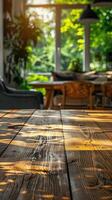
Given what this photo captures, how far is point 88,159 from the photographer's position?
3.87 feet

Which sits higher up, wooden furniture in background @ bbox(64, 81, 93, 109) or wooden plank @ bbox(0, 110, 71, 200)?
wooden plank @ bbox(0, 110, 71, 200)

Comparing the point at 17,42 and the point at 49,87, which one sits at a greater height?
the point at 17,42

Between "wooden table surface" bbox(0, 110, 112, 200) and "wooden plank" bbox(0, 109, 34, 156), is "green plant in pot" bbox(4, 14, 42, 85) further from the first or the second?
"wooden table surface" bbox(0, 110, 112, 200)

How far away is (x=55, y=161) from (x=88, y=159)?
10cm

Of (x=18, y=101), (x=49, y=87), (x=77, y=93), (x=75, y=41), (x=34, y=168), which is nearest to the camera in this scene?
(x=34, y=168)

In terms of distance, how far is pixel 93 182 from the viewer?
38.1 inches

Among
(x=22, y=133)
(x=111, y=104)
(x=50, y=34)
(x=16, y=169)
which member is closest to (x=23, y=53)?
(x=111, y=104)

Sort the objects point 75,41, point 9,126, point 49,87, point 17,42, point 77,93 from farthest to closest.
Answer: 1. point 75,41
2. point 17,42
3. point 49,87
4. point 77,93
5. point 9,126

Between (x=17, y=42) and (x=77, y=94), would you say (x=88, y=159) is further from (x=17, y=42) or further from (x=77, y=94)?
(x=17, y=42)

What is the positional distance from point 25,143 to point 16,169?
344 mm

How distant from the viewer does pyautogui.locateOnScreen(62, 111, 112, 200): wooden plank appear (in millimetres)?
913

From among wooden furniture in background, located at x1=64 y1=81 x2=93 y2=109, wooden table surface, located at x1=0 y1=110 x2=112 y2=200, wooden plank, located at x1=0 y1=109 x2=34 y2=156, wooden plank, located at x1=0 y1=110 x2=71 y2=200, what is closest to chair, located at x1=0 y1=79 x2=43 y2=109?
wooden furniture in background, located at x1=64 y1=81 x2=93 y2=109

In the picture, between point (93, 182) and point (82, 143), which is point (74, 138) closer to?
point (82, 143)

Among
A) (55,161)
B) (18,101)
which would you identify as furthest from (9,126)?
(18,101)
